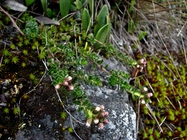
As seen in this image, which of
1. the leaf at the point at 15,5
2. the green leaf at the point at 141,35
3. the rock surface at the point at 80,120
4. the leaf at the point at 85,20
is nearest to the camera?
the rock surface at the point at 80,120

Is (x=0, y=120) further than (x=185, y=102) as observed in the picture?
No

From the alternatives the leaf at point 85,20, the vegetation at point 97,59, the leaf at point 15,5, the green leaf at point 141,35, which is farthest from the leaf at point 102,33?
the green leaf at point 141,35

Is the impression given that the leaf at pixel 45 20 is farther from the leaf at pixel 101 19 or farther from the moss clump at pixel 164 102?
the moss clump at pixel 164 102

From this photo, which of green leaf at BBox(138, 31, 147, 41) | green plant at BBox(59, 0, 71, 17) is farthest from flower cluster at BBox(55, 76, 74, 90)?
green leaf at BBox(138, 31, 147, 41)

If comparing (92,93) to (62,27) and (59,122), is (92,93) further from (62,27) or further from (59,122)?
(62,27)

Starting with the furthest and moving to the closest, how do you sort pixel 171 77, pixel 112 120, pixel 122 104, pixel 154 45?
pixel 154 45 → pixel 171 77 → pixel 122 104 → pixel 112 120

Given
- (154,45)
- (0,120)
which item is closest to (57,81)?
(0,120)
